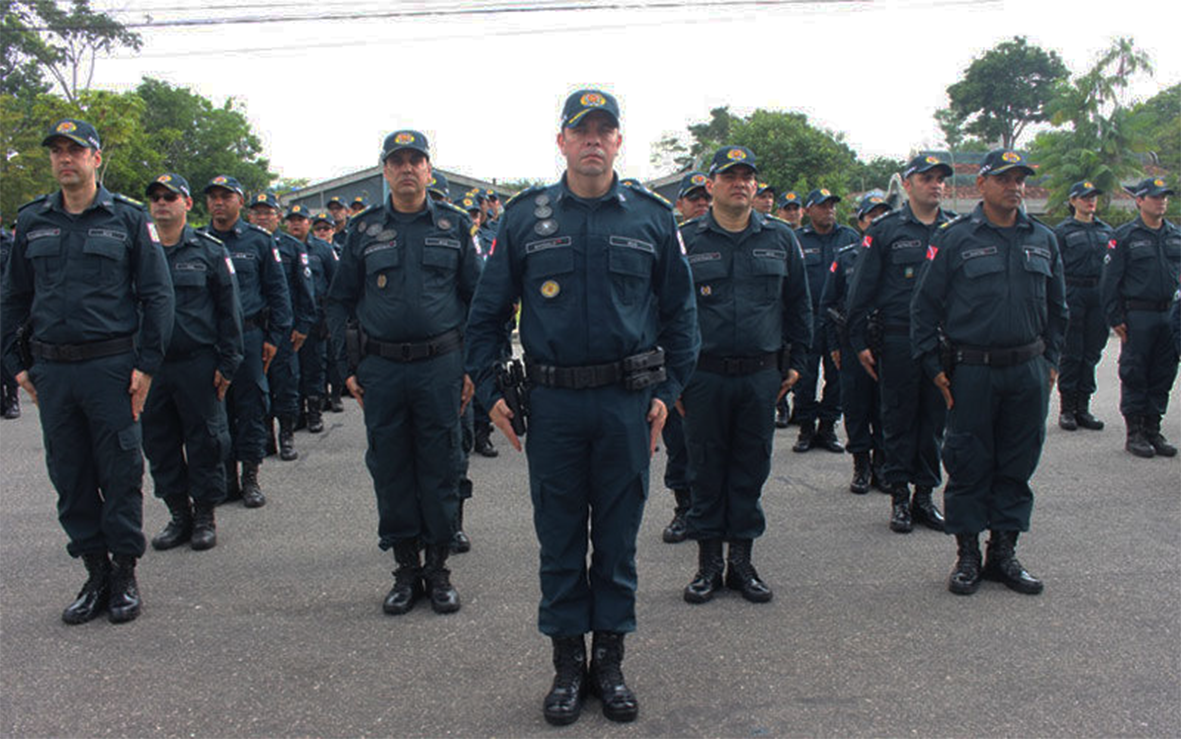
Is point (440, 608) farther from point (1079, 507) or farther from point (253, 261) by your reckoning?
point (1079, 507)

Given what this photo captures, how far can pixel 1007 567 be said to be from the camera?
4273 mm

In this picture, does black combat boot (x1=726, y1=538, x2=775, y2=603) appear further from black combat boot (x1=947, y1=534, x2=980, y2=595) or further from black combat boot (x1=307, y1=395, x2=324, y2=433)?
black combat boot (x1=307, y1=395, x2=324, y2=433)

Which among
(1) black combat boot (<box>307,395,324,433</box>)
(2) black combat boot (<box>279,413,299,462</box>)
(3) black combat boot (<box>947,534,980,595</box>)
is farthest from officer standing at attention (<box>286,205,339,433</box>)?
(3) black combat boot (<box>947,534,980,595</box>)

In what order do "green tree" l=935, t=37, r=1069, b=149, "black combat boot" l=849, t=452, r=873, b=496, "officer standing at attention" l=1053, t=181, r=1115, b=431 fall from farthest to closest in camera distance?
"green tree" l=935, t=37, r=1069, b=149
"officer standing at attention" l=1053, t=181, r=1115, b=431
"black combat boot" l=849, t=452, r=873, b=496

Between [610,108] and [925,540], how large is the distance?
11.1 ft

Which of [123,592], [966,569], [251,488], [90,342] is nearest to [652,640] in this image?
[966,569]

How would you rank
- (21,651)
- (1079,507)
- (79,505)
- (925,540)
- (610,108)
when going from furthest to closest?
1. (1079,507)
2. (925,540)
3. (79,505)
4. (21,651)
5. (610,108)

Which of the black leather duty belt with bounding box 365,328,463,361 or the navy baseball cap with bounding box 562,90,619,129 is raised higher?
the navy baseball cap with bounding box 562,90,619,129

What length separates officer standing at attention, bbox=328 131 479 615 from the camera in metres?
4.16

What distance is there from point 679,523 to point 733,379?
4.40 ft

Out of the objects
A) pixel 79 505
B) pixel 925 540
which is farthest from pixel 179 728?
pixel 925 540

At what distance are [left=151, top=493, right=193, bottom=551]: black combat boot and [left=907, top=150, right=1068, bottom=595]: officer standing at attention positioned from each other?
175 inches

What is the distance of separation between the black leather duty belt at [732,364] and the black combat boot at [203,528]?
3156 millimetres

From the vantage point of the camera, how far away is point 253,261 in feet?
21.0
